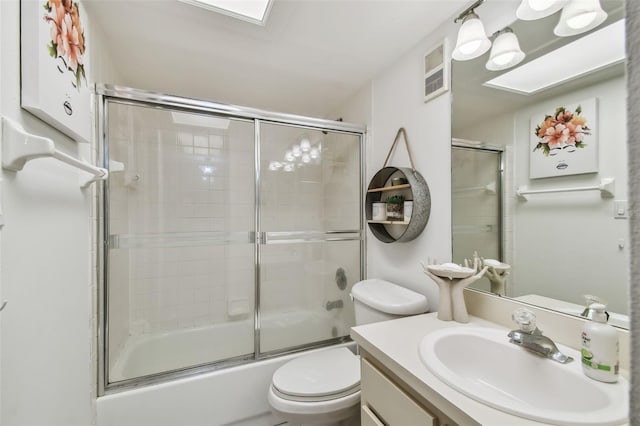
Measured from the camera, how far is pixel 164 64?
1703 mm

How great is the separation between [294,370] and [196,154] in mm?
1501

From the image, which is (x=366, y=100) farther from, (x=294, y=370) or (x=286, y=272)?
(x=294, y=370)

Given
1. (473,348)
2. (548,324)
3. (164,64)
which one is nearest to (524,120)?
(548,324)

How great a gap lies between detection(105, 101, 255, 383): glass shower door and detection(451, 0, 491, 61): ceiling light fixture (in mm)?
1223

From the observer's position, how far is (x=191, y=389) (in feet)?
4.67

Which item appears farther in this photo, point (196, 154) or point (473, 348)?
point (196, 154)

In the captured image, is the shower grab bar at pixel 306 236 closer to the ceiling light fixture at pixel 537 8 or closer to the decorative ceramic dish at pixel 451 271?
the decorative ceramic dish at pixel 451 271

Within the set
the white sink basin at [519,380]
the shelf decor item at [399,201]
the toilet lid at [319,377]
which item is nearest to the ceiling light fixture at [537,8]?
the shelf decor item at [399,201]

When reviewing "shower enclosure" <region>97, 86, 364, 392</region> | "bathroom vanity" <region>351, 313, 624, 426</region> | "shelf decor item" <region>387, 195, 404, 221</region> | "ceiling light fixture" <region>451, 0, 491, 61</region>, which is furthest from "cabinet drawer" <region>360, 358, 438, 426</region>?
"ceiling light fixture" <region>451, 0, 491, 61</region>

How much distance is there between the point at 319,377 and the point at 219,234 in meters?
1.02

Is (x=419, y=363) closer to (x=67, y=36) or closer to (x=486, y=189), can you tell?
(x=486, y=189)

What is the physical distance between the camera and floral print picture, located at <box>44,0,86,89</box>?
83 cm

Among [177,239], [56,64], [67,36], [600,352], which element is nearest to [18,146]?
[56,64]

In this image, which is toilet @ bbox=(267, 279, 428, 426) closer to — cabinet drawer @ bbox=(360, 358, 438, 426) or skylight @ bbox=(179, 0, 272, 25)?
cabinet drawer @ bbox=(360, 358, 438, 426)
